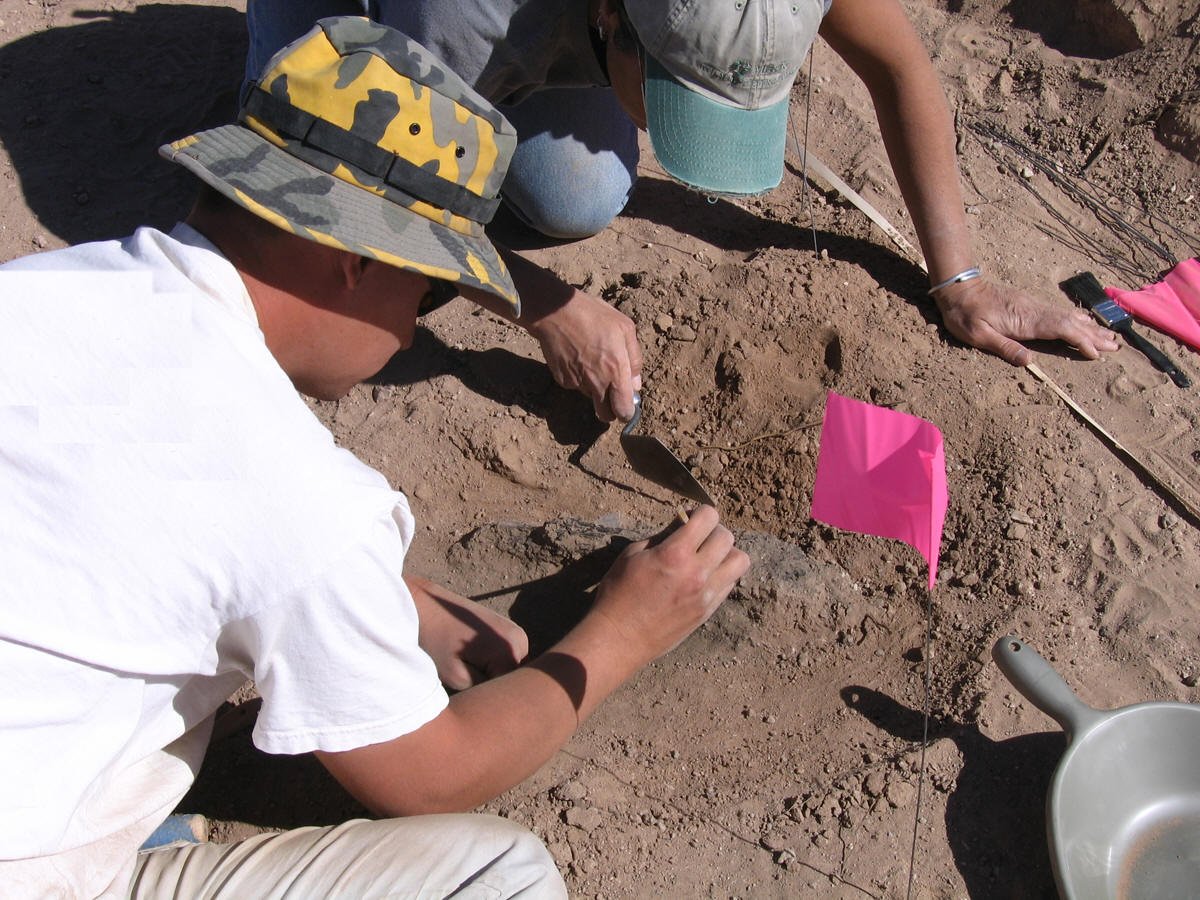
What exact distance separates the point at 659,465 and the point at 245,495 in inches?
45.7

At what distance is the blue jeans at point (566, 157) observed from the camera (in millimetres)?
2404

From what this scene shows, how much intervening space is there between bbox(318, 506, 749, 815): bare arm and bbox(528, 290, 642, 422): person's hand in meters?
0.55

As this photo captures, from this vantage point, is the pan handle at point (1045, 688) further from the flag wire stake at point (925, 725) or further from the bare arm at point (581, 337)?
the bare arm at point (581, 337)

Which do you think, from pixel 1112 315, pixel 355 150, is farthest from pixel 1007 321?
pixel 355 150

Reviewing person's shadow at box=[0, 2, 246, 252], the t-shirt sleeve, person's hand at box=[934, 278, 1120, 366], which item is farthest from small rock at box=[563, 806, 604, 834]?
person's shadow at box=[0, 2, 246, 252]

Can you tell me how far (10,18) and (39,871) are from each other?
3.14 metres

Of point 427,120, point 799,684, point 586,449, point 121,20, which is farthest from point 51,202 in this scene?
point 799,684

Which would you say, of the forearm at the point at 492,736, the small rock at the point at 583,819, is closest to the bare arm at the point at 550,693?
the forearm at the point at 492,736

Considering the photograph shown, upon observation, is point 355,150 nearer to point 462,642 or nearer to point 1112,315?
point 462,642

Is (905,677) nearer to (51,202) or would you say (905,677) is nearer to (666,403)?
(666,403)

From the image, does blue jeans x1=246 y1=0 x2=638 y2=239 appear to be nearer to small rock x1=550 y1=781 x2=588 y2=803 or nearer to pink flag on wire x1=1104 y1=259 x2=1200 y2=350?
pink flag on wire x1=1104 y1=259 x2=1200 y2=350

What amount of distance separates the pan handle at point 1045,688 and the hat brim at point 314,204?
1.07 m

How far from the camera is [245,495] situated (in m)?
1.02

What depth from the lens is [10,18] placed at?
328 centimetres
